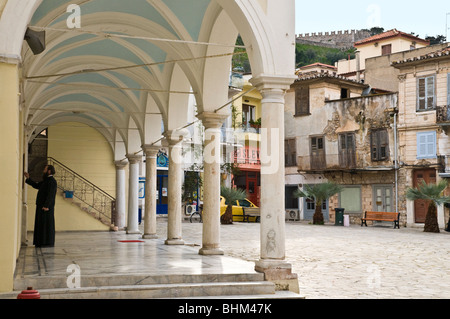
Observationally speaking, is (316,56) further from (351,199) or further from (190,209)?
(190,209)

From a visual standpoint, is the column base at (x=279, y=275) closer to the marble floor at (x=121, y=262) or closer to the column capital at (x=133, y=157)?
the marble floor at (x=121, y=262)

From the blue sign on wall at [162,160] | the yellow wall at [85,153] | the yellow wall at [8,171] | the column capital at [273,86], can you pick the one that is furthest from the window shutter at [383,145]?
the yellow wall at [8,171]

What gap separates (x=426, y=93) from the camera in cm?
2823

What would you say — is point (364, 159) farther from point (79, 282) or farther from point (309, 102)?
point (79, 282)

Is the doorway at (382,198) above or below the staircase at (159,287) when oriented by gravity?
above

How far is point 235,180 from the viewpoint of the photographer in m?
35.9

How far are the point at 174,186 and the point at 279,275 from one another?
545 centimetres

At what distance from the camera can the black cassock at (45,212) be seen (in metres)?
10.9

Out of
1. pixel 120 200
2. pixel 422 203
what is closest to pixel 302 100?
pixel 422 203

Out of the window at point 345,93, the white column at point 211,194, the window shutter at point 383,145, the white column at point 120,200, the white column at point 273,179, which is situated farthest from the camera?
the window at point 345,93

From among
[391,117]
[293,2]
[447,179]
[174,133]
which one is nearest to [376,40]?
[391,117]

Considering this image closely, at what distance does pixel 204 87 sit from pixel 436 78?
2052cm

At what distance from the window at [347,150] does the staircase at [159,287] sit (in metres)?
24.7

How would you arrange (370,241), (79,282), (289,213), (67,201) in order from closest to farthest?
(79,282) < (370,241) < (67,201) < (289,213)
